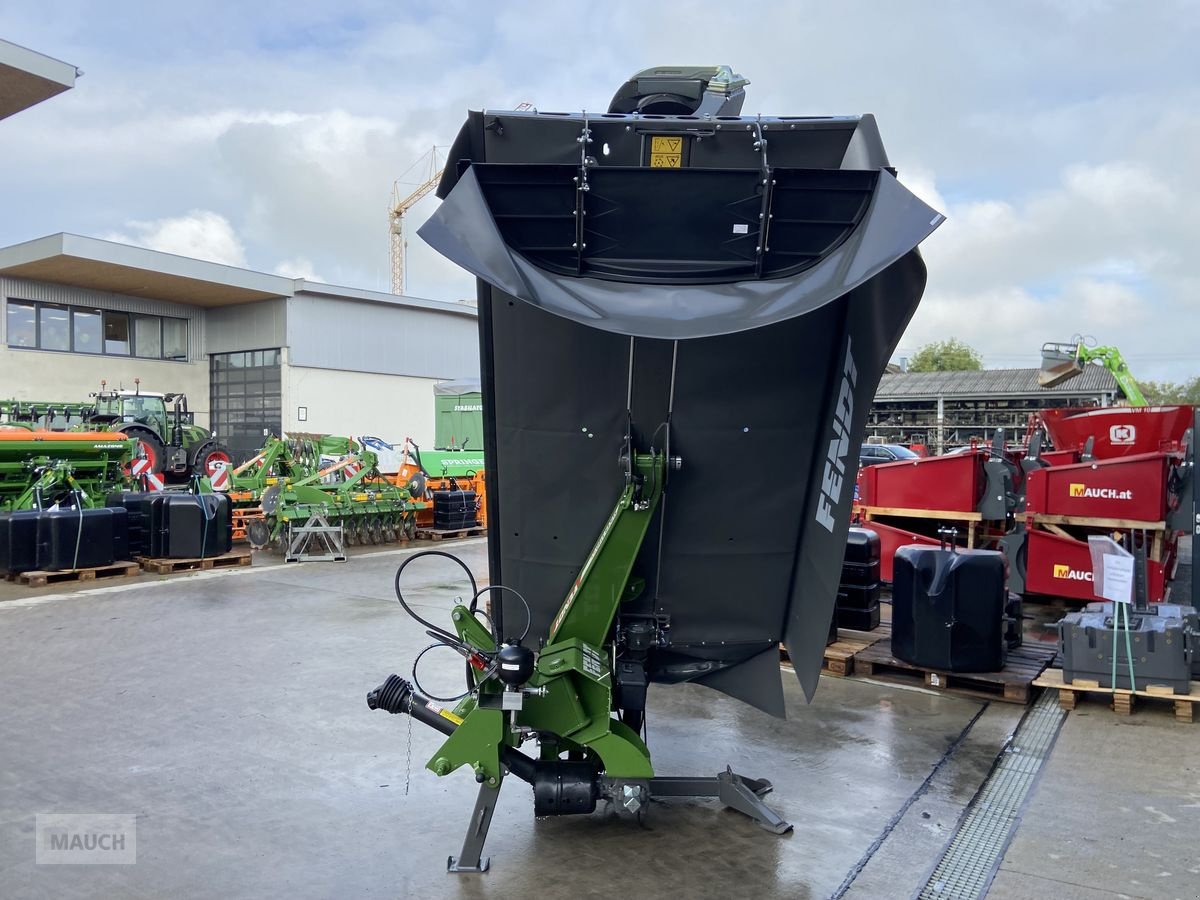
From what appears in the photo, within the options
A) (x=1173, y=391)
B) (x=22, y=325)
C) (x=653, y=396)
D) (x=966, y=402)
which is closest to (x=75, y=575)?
(x=653, y=396)

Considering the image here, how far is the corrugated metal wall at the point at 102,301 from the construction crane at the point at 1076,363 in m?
24.2

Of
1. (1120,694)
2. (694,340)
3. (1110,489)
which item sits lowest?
(1120,694)

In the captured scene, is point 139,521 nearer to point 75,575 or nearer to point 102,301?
point 75,575

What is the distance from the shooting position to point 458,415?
22125mm

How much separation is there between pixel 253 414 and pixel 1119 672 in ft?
82.5

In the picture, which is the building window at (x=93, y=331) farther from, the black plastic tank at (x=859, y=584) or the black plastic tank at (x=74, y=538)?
the black plastic tank at (x=859, y=584)

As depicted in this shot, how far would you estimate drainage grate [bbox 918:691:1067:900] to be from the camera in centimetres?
332

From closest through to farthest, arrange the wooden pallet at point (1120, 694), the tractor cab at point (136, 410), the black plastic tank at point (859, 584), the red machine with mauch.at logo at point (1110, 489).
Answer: the wooden pallet at point (1120, 694) → the black plastic tank at point (859, 584) → the red machine with mauch.at logo at point (1110, 489) → the tractor cab at point (136, 410)

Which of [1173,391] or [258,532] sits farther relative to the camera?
[1173,391]

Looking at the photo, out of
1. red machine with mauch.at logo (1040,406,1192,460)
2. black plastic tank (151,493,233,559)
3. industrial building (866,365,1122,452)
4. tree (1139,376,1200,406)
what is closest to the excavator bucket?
red machine with mauch.at logo (1040,406,1192,460)

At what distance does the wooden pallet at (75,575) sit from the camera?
375 inches

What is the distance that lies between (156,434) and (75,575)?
7.24 metres

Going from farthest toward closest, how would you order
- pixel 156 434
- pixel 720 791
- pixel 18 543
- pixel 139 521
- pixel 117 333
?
pixel 117 333 → pixel 156 434 → pixel 139 521 → pixel 18 543 → pixel 720 791

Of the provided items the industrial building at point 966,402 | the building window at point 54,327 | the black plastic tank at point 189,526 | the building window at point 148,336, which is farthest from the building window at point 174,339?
the industrial building at point 966,402
